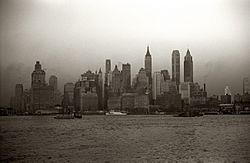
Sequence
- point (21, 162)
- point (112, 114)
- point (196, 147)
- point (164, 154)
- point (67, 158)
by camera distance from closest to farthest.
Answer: point (21, 162)
point (67, 158)
point (164, 154)
point (196, 147)
point (112, 114)

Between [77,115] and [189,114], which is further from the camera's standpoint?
[189,114]

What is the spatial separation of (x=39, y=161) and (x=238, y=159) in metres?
3.37

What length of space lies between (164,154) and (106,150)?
1.30 metres

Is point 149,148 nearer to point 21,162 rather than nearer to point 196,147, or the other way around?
point 196,147

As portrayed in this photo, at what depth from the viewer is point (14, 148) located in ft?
25.5

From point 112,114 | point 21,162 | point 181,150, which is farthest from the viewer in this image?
point 112,114

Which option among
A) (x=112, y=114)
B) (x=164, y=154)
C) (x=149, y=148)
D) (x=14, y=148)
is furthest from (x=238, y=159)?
(x=112, y=114)

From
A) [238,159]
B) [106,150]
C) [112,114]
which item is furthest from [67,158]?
[112,114]

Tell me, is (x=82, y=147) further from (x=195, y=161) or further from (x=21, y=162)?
(x=195, y=161)

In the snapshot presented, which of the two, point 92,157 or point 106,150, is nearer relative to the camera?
point 92,157

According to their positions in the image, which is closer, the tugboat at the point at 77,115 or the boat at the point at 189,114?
the tugboat at the point at 77,115

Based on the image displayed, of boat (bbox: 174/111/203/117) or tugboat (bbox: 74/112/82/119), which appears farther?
boat (bbox: 174/111/203/117)

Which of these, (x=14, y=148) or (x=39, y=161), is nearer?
(x=39, y=161)

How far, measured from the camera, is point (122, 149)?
7.70 meters
